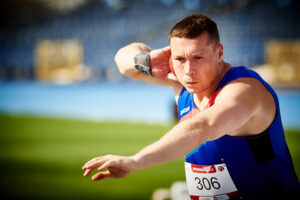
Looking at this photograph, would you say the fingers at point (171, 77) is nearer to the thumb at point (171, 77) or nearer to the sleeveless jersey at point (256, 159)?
the thumb at point (171, 77)

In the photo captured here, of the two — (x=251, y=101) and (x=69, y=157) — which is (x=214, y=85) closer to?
(x=251, y=101)

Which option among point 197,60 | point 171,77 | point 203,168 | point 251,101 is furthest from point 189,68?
point 203,168

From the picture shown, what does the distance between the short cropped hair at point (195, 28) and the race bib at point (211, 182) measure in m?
0.92

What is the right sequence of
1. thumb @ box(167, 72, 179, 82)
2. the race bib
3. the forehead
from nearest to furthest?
the forehead → the race bib → thumb @ box(167, 72, 179, 82)

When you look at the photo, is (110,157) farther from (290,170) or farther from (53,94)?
(53,94)

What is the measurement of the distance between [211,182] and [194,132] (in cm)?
83

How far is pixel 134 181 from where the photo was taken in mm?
6219

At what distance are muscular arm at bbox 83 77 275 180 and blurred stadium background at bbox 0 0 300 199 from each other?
3345mm

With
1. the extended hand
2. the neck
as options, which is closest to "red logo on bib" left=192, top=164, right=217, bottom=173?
the neck

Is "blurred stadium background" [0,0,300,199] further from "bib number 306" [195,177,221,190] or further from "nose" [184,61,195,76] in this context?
"nose" [184,61,195,76]

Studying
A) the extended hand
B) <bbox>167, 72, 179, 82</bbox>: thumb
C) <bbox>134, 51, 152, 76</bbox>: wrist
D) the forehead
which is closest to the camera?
the extended hand

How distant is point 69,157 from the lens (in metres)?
7.68

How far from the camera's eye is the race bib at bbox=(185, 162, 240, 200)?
2.73 m

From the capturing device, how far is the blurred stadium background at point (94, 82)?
658 cm
